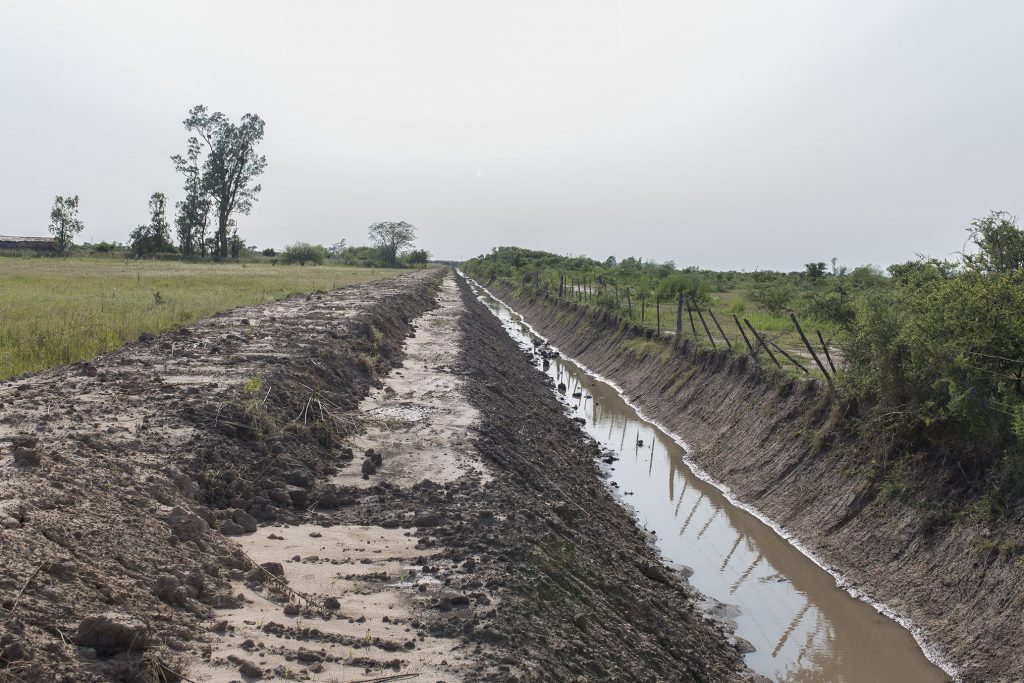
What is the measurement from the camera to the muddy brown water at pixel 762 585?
7609mm

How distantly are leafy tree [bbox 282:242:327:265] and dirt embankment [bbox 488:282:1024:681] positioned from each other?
277ft

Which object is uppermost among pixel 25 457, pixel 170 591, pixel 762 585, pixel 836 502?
pixel 25 457

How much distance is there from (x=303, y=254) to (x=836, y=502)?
9570 cm

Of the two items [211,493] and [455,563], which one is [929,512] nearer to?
[455,563]

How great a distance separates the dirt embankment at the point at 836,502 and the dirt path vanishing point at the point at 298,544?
2184 millimetres

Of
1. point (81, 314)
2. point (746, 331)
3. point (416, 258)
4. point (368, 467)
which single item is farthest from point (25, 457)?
point (416, 258)

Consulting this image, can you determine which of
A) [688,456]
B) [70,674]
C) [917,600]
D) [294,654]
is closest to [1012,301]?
[917,600]

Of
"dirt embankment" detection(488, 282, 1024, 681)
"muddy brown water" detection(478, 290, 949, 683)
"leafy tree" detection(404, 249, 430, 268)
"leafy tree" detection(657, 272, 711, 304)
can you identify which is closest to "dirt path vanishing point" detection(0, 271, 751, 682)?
"muddy brown water" detection(478, 290, 949, 683)

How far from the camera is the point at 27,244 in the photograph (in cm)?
7725

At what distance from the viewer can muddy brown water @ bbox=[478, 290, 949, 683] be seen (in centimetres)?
761

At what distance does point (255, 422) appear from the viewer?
9.01 m

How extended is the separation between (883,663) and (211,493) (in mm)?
6766

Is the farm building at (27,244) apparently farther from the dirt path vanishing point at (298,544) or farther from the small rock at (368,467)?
the small rock at (368,467)

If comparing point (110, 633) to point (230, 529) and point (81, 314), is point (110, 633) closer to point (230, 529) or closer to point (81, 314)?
point (230, 529)
